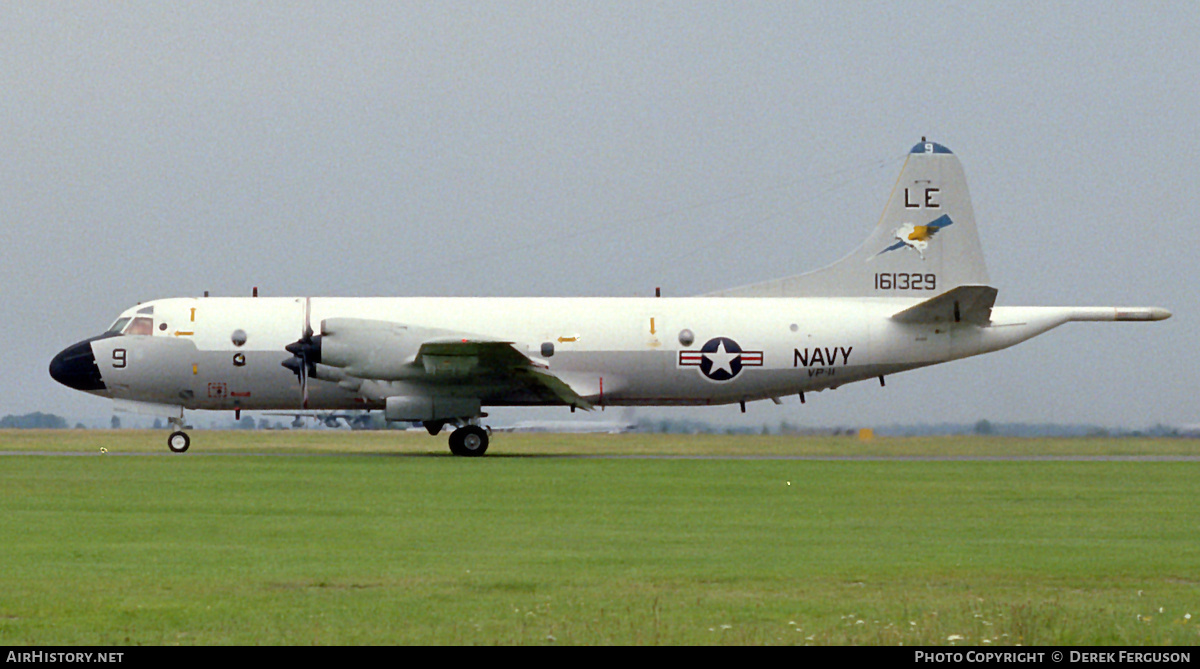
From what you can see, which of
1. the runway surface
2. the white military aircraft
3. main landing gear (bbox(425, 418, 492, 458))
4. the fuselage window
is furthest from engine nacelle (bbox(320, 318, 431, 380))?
the fuselage window

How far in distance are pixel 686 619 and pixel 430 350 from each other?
22.7 m

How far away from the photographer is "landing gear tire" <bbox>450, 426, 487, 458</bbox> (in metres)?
34.4

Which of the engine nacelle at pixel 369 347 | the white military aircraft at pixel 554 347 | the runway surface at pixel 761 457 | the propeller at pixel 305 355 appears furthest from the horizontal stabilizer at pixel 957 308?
the propeller at pixel 305 355

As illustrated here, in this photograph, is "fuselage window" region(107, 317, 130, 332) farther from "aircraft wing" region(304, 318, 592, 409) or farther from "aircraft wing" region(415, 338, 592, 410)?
"aircraft wing" region(415, 338, 592, 410)

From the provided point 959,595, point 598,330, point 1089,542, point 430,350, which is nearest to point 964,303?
point 598,330

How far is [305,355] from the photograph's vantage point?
3334cm

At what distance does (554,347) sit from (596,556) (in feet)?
68.4

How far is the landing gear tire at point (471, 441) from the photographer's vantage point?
3444 centimetres

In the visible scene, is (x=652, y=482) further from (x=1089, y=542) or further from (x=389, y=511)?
(x=1089, y=542)

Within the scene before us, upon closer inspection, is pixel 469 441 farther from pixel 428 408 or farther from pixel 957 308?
pixel 957 308

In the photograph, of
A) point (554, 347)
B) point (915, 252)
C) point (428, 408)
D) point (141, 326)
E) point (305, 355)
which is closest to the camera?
point (305, 355)

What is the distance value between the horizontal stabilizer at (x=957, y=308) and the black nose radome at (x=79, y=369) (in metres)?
19.8

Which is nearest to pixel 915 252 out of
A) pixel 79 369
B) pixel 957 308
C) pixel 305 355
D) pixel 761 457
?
pixel 957 308

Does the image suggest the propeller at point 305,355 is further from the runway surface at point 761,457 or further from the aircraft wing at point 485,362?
the aircraft wing at point 485,362
